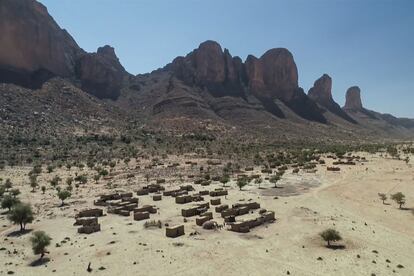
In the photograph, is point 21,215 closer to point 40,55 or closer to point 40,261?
point 40,261

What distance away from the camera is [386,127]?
193 m

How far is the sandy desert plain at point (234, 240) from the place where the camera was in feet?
77.8

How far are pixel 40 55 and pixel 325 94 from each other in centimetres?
11443

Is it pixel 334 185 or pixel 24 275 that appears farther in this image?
pixel 334 185

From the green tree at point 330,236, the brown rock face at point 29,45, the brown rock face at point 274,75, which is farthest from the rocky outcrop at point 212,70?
the green tree at point 330,236

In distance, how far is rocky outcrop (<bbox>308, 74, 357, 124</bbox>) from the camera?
17900cm

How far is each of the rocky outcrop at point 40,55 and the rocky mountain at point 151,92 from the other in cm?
26

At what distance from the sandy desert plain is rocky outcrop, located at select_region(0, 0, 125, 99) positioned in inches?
2781

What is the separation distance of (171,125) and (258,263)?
8685 centimetres

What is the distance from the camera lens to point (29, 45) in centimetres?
11719

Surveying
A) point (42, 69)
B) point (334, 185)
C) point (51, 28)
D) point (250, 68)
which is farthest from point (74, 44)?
point (334, 185)

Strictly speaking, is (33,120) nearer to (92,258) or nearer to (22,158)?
(22,158)

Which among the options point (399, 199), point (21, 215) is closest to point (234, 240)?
point (21, 215)

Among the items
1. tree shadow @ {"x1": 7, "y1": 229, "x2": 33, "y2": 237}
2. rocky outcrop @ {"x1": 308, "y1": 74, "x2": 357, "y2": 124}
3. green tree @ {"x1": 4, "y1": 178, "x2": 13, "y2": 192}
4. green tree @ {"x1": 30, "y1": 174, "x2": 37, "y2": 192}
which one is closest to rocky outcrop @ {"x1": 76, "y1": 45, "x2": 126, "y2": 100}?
green tree @ {"x1": 30, "y1": 174, "x2": 37, "y2": 192}
